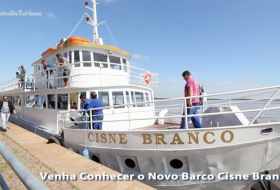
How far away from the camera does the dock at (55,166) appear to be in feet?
11.8

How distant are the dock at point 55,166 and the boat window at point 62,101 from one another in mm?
1705

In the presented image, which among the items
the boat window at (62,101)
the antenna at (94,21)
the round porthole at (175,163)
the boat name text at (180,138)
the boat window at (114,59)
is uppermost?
the antenna at (94,21)

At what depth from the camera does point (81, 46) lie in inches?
354

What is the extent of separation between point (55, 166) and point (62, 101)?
4353mm

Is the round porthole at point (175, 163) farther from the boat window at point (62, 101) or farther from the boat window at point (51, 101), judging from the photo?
the boat window at point (51, 101)

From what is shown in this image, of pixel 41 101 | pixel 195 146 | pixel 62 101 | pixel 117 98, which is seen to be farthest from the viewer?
pixel 41 101

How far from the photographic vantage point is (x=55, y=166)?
4660mm

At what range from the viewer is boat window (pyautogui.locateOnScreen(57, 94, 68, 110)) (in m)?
8.31

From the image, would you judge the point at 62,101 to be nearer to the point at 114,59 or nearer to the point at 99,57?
the point at 99,57

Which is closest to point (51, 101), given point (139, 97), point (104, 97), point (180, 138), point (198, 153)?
point (104, 97)

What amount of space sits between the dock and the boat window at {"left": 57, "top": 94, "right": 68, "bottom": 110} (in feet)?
5.59

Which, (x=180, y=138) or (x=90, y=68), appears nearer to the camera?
(x=180, y=138)

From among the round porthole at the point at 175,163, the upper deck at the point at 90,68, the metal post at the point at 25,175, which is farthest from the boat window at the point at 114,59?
the metal post at the point at 25,175

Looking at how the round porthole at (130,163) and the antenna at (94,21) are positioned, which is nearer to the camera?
the round porthole at (130,163)
